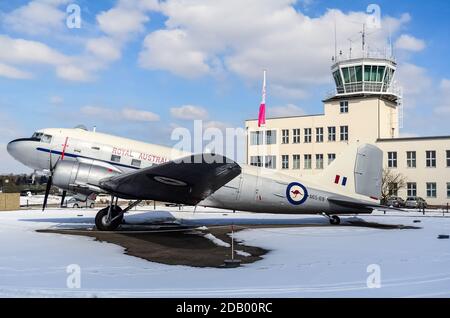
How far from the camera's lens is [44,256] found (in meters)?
9.65

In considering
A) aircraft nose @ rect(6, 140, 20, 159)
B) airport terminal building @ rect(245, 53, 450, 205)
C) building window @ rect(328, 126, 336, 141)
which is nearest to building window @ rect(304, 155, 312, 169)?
airport terminal building @ rect(245, 53, 450, 205)

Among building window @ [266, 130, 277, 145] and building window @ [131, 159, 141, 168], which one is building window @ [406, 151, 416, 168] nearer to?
building window @ [266, 130, 277, 145]

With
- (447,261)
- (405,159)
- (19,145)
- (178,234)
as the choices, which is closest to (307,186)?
(178,234)

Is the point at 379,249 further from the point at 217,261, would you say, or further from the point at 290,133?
the point at 290,133

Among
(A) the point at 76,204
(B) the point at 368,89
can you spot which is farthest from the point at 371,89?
(A) the point at 76,204

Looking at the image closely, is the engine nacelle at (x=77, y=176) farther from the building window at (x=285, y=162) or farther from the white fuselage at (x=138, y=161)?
the building window at (x=285, y=162)

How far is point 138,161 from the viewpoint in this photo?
1608 cm

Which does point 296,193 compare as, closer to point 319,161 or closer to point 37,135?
point 37,135

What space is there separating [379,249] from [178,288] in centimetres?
651

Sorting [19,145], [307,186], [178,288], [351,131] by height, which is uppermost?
[351,131]

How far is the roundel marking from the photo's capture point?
53.8 ft

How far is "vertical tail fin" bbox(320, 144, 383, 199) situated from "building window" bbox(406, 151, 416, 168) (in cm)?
3371

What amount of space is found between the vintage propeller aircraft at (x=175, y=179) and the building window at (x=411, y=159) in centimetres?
3366

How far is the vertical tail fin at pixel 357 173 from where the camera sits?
17438 millimetres
